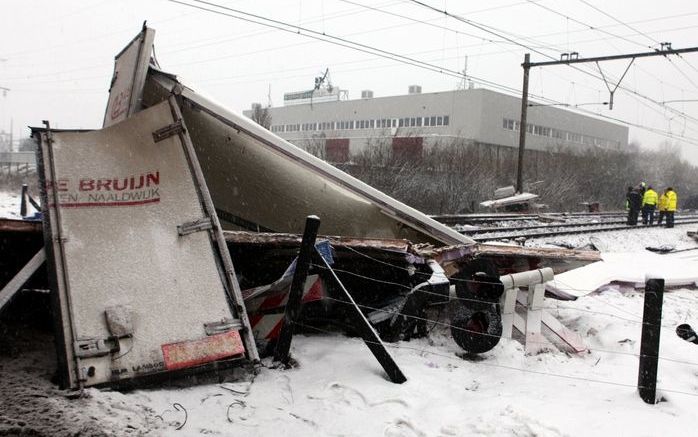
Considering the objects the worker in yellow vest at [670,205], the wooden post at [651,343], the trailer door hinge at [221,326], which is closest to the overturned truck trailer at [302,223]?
the trailer door hinge at [221,326]

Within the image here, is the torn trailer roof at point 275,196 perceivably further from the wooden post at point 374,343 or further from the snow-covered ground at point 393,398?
the wooden post at point 374,343

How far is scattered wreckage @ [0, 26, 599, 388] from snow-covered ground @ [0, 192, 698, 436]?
236 mm

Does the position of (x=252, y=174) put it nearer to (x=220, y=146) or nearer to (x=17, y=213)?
(x=220, y=146)

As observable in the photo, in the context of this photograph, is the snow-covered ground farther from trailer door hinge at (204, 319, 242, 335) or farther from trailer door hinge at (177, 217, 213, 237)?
trailer door hinge at (177, 217, 213, 237)

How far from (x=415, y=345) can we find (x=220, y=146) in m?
3.54

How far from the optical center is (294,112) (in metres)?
60.2

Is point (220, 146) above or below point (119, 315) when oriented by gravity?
above

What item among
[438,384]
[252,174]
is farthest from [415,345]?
[252,174]

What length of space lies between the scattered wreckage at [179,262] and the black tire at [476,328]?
14 mm

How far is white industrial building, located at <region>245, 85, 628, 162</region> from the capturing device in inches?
1886

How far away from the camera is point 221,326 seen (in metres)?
4.26

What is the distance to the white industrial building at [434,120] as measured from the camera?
47.9 m

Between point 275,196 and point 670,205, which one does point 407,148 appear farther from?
point 275,196

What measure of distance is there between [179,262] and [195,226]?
350mm
